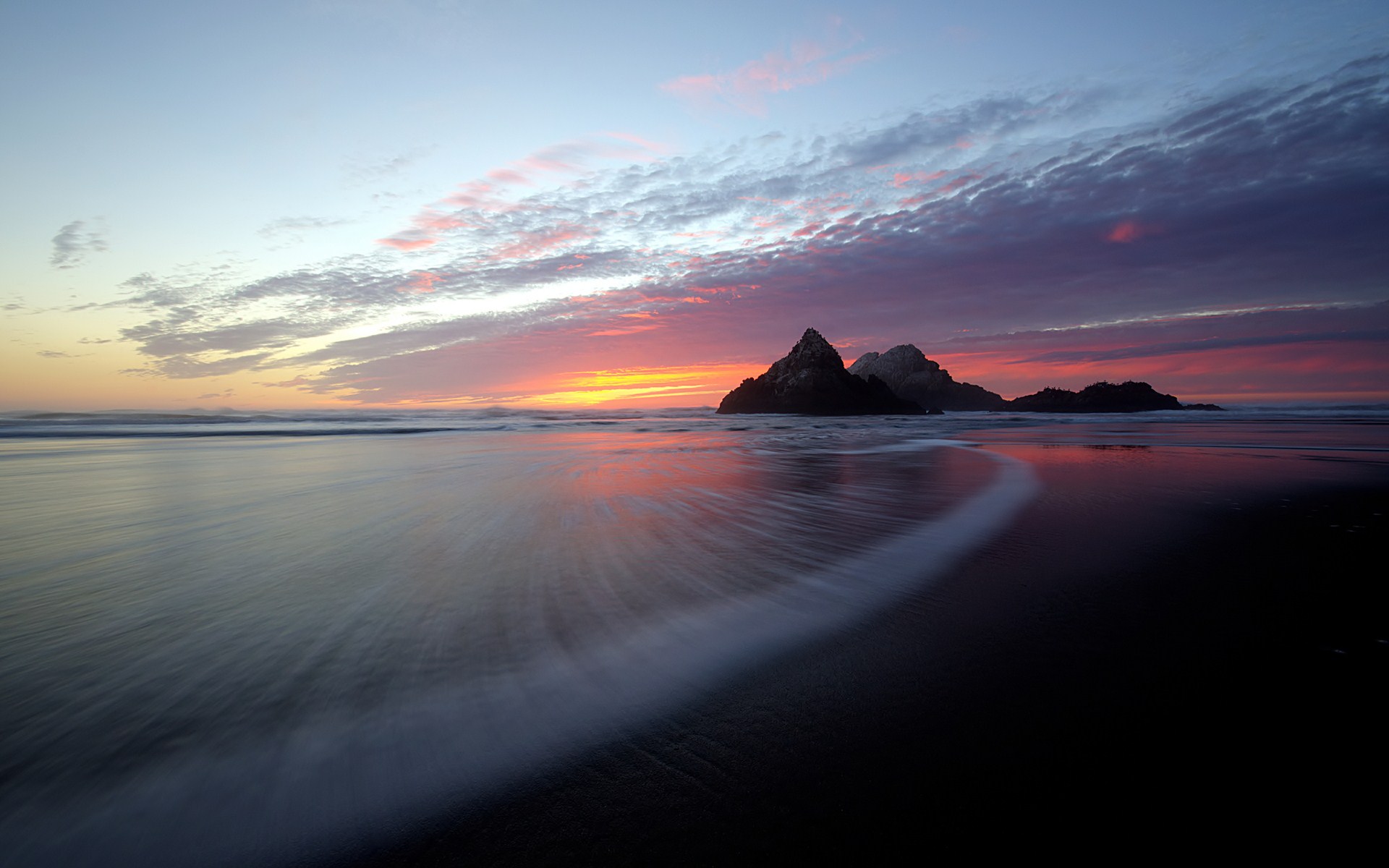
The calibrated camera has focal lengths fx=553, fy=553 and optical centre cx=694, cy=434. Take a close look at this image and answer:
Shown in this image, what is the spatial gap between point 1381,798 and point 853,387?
61762 mm

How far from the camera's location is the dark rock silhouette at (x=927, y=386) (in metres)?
95.4

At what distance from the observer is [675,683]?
8.12 feet

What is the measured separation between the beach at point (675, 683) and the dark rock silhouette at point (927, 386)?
9401cm

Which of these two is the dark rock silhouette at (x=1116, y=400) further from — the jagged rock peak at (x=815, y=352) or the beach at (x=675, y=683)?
the beach at (x=675, y=683)

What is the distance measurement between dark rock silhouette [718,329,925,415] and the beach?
53.8 m

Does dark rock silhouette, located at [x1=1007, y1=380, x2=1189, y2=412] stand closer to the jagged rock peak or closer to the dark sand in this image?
the jagged rock peak

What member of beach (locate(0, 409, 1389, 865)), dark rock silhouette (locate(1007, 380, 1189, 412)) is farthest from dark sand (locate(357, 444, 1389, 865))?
dark rock silhouette (locate(1007, 380, 1189, 412))

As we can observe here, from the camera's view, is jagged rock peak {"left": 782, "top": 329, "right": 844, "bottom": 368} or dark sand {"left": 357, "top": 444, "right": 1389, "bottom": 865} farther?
jagged rock peak {"left": 782, "top": 329, "right": 844, "bottom": 368}

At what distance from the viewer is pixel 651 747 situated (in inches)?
79.0

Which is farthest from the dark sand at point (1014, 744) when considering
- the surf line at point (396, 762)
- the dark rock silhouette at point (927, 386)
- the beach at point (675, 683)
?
the dark rock silhouette at point (927, 386)

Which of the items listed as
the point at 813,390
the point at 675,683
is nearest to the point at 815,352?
the point at 813,390

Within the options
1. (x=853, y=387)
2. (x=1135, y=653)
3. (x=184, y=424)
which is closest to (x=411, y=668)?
(x=1135, y=653)

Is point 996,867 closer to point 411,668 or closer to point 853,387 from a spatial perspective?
point 411,668

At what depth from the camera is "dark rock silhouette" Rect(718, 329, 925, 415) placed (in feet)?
194
